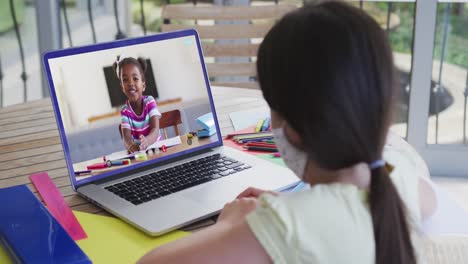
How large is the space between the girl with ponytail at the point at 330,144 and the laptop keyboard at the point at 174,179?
381mm

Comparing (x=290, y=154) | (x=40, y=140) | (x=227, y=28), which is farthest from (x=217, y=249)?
(x=227, y=28)

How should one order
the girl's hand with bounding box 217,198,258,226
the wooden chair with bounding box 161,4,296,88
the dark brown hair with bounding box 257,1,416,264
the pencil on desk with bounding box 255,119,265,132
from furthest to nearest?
the wooden chair with bounding box 161,4,296,88
the pencil on desk with bounding box 255,119,265,132
the girl's hand with bounding box 217,198,258,226
the dark brown hair with bounding box 257,1,416,264

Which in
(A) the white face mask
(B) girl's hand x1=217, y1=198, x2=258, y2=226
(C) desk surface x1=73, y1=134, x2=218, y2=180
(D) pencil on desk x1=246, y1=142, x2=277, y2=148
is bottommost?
(D) pencil on desk x1=246, y1=142, x2=277, y2=148

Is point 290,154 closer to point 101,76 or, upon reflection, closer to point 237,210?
point 237,210

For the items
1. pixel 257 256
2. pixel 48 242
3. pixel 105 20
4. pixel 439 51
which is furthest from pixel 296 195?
pixel 105 20

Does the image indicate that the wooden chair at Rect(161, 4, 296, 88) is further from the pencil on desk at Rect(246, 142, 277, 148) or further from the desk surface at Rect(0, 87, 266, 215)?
the pencil on desk at Rect(246, 142, 277, 148)

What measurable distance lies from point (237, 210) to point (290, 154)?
0.17m

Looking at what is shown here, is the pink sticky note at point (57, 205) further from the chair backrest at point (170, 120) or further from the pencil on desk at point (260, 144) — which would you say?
the pencil on desk at point (260, 144)

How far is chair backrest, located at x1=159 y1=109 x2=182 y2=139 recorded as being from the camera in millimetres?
1437

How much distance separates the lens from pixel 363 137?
0.87m

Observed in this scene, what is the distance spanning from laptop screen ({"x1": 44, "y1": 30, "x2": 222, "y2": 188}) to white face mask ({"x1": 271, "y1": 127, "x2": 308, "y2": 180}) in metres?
0.46

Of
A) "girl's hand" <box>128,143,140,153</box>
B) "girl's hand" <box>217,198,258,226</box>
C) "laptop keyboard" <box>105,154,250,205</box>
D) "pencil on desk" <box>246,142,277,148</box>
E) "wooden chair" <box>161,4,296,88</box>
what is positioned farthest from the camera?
"wooden chair" <box>161,4,296,88</box>

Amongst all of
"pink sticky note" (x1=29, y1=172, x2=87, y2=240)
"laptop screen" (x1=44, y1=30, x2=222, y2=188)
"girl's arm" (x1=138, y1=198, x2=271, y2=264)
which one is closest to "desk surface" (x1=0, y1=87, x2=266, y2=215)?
"pink sticky note" (x1=29, y1=172, x2=87, y2=240)

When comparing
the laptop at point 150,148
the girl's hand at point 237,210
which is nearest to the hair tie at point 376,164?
the girl's hand at point 237,210
